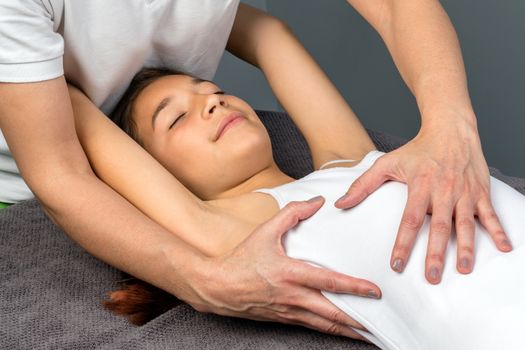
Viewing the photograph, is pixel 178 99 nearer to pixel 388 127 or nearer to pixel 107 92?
pixel 107 92

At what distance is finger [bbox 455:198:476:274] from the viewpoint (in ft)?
5.49

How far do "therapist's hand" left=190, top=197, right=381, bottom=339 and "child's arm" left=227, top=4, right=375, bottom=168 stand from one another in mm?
469

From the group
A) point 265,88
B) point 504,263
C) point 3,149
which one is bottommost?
point 265,88

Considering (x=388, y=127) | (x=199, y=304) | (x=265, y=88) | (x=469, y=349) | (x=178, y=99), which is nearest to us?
(x=469, y=349)

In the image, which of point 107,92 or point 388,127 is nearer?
point 107,92

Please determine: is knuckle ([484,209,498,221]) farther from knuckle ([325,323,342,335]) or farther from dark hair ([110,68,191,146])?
dark hair ([110,68,191,146])

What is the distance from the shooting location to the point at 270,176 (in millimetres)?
2182

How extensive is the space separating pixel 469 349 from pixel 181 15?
1.00 metres

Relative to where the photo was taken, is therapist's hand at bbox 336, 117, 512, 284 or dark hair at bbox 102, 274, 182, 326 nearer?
therapist's hand at bbox 336, 117, 512, 284

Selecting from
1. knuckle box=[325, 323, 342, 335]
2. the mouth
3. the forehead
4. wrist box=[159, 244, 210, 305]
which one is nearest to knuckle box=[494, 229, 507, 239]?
knuckle box=[325, 323, 342, 335]

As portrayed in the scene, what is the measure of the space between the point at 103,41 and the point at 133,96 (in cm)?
19

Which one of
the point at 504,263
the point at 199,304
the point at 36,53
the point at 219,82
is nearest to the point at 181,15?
the point at 36,53

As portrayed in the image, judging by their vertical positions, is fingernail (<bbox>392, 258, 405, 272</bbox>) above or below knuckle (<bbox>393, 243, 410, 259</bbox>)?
below

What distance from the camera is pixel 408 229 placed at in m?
1.72
